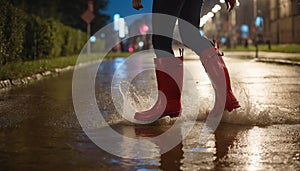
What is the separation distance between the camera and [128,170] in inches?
152

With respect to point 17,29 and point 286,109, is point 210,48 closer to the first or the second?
point 286,109

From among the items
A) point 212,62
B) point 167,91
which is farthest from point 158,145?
point 212,62

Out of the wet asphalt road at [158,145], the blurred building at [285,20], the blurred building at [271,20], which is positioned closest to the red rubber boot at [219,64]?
the wet asphalt road at [158,145]

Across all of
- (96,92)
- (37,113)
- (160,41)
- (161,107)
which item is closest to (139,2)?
(160,41)

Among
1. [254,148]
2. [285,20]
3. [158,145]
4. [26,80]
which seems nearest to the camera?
[254,148]

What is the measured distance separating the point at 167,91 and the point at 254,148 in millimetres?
1451

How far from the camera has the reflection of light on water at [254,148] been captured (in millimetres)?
4020

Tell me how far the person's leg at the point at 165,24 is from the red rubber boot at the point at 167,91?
0.37ft

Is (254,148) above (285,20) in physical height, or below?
below

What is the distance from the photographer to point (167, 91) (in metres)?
5.92

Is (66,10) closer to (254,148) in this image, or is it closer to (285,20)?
(285,20)

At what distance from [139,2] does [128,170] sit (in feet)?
7.98

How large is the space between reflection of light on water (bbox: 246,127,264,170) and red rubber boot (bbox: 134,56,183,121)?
0.77 m

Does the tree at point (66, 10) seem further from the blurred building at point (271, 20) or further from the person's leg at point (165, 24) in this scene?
the person's leg at point (165, 24)
